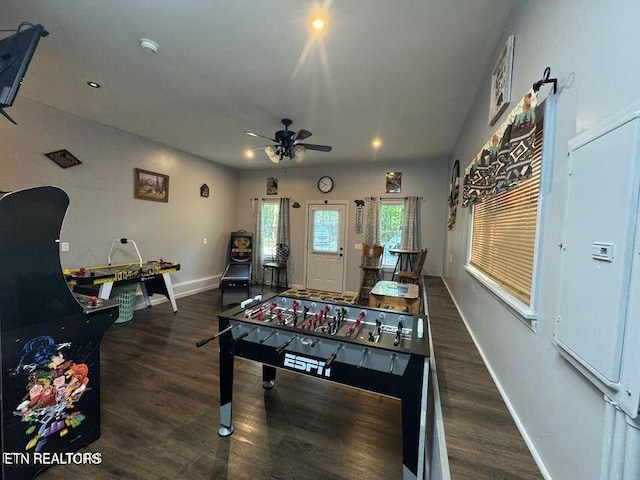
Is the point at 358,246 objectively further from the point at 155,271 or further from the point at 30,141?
the point at 30,141

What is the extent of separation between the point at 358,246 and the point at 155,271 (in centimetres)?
382

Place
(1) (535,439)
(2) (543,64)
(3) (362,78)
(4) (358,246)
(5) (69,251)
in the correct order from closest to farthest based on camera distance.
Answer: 1. (1) (535,439)
2. (2) (543,64)
3. (3) (362,78)
4. (5) (69,251)
5. (4) (358,246)

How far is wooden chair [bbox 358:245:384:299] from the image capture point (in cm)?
531

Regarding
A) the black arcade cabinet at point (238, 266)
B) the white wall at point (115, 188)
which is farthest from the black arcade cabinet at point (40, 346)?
the black arcade cabinet at point (238, 266)

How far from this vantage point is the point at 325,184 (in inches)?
243

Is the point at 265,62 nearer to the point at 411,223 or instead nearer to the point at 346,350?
the point at 346,350

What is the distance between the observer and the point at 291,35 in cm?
199

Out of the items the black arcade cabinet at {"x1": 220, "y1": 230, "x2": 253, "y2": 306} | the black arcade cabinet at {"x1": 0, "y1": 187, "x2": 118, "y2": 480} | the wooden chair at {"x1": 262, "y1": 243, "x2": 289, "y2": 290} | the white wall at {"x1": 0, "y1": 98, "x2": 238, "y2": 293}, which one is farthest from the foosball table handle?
the wooden chair at {"x1": 262, "y1": 243, "x2": 289, "y2": 290}

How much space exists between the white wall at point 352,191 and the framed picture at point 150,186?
1876 millimetres

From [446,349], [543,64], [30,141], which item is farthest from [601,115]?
[30,141]

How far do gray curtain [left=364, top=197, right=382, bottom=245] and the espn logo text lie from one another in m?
4.29

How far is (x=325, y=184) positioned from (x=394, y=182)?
1519mm

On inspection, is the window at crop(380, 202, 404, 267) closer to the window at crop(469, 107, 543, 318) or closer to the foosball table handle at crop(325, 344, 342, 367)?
the window at crop(469, 107, 543, 318)

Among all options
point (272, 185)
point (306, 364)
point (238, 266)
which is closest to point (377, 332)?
point (306, 364)
